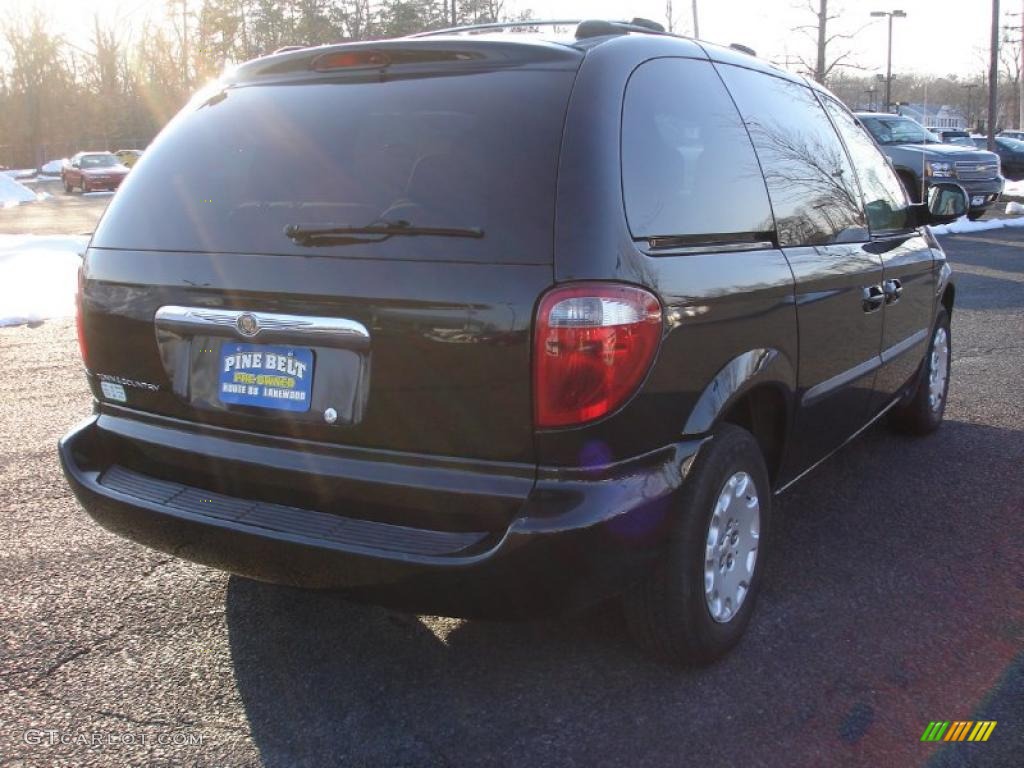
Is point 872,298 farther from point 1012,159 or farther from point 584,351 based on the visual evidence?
point 1012,159

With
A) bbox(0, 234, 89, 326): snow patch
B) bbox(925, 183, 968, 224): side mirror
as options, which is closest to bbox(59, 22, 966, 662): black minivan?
bbox(925, 183, 968, 224): side mirror

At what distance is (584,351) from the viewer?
2.33 meters

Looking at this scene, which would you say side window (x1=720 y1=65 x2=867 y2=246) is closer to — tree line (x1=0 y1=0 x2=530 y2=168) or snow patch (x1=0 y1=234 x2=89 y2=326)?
snow patch (x1=0 y1=234 x2=89 y2=326)

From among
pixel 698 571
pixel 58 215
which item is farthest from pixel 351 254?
pixel 58 215

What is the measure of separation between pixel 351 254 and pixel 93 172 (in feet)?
126

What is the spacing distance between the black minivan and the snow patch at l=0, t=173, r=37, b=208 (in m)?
34.6

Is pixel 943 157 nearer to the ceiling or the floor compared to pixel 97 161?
nearer to the floor

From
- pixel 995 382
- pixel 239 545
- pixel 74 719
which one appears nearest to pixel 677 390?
pixel 239 545

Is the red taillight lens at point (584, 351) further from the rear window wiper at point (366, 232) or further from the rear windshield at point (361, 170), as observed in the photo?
the rear window wiper at point (366, 232)

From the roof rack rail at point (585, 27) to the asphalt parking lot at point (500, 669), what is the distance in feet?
5.95

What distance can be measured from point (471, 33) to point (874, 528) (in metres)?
2.49

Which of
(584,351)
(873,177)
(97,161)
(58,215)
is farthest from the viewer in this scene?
(97,161)

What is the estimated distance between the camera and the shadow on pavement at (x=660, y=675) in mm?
2535

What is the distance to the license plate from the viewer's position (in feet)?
8.28
